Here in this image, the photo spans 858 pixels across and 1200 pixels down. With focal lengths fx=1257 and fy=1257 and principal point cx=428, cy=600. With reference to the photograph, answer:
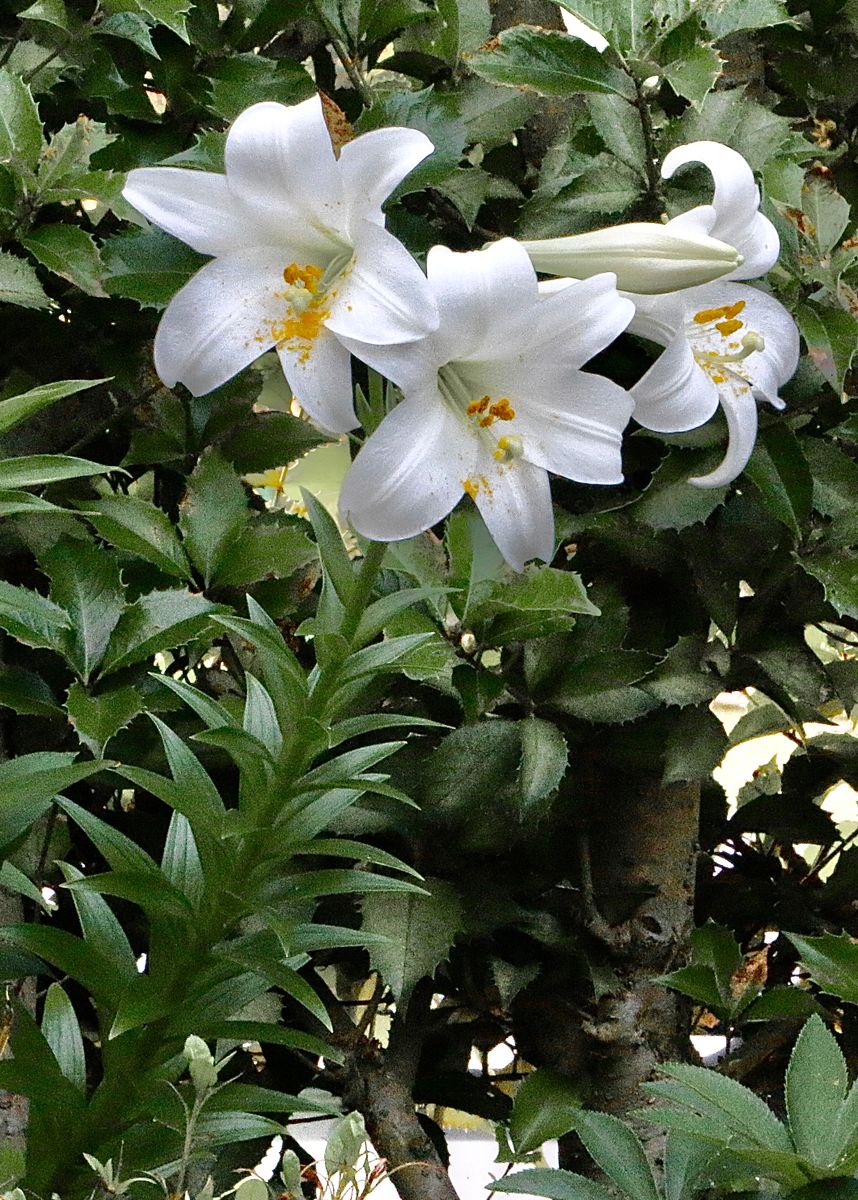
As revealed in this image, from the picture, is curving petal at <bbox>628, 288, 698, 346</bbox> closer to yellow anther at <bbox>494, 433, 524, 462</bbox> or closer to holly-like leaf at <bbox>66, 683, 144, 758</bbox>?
yellow anther at <bbox>494, 433, 524, 462</bbox>

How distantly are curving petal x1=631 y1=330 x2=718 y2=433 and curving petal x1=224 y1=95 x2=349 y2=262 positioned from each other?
0.46 ft

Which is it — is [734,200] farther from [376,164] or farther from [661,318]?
[376,164]

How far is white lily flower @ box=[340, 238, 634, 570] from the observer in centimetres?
42

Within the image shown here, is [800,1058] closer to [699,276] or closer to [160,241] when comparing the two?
[699,276]

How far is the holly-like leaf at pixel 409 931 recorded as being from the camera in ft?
1.96

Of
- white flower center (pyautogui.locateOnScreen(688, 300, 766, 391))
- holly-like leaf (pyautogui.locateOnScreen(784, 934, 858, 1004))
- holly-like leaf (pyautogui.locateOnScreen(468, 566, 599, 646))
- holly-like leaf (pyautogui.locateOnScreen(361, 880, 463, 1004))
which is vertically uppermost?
white flower center (pyautogui.locateOnScreen(688, 300, 766, 391))

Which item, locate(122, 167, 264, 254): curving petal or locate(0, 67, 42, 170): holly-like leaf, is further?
locate(0, 67, 42, 170): holly-like leaf

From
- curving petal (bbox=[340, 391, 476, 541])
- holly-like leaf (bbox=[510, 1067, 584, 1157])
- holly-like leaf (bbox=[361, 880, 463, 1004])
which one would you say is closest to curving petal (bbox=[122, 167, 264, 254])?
curving petal (bbox=[340, 391, 476, 541])

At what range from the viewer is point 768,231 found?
1.81 ft

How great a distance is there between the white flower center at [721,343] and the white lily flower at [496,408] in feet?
0.36

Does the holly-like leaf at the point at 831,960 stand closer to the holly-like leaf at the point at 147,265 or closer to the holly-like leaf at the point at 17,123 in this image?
the holly-like leaf at the point at 147,265

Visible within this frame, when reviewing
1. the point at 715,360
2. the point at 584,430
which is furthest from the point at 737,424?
the point at 584,430

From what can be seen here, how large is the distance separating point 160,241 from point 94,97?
175 millimetres

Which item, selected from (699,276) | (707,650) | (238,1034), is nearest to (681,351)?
(699,276)
